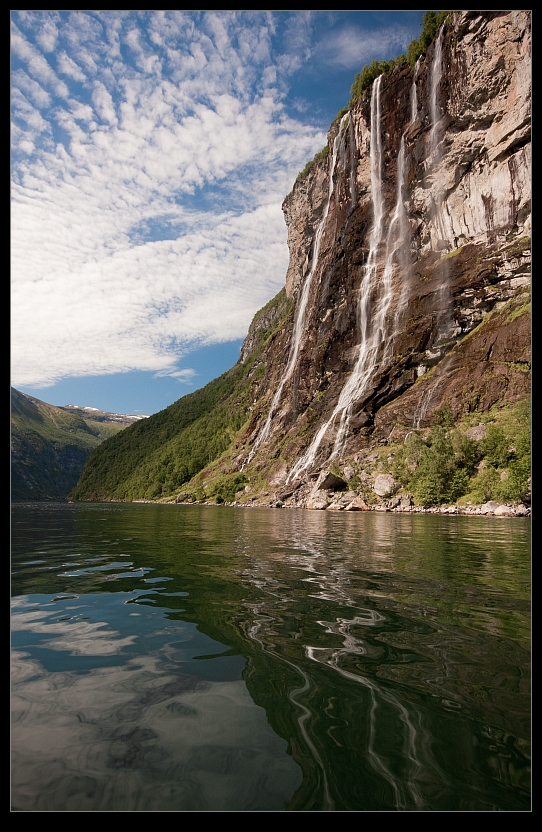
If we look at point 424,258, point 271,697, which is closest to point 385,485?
point 424,258

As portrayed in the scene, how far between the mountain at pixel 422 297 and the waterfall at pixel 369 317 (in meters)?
0.25

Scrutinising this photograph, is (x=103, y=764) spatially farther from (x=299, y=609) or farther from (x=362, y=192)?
(x=362, y=192)

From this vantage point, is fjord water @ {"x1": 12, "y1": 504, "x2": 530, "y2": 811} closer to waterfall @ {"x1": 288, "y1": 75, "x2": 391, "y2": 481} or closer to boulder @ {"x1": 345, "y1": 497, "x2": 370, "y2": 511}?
boulder @ {"x1": 345, "y1": 497, "x2": 370, "y2": 511}

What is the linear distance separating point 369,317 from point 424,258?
446 inches

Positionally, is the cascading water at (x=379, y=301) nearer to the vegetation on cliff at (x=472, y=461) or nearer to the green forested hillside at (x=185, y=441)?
the vegetation on cliff at (x=472, y=461)

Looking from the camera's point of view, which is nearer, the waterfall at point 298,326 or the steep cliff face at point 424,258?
the steep cliff face at point 424,258

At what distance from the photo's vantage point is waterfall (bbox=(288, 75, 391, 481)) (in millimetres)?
65625

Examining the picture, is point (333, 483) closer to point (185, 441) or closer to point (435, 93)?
point (435, 93)

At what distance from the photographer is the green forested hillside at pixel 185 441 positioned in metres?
132

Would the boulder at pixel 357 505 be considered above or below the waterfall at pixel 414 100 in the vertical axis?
below

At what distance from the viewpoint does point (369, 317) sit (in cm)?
7019

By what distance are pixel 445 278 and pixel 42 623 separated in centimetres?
6421

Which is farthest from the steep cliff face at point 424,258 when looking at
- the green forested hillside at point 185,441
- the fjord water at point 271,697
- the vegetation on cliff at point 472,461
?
the green forested hillside at point 185,441

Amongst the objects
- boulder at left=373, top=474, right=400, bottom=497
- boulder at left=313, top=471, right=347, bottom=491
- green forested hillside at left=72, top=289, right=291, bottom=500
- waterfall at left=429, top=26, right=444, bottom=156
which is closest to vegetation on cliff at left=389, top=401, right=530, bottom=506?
boulder at left=373, top=474, right=400, bottom=497
